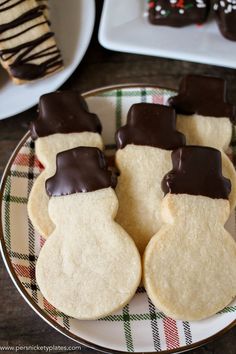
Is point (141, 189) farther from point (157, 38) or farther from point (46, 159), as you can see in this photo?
point (157, 38)

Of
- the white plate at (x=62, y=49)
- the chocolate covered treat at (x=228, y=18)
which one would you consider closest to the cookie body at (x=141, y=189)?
the white plate at (x=62, y=49)

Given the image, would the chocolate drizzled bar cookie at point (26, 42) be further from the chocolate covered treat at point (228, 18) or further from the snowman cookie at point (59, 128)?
the chocolate covered treat at point (228, 18)

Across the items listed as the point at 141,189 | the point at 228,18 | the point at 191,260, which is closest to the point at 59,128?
the point at 141,189

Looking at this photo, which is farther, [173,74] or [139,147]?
[173,74]

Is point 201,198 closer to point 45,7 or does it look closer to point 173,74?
point 173,74

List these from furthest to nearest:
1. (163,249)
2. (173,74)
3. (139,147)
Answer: (173,74) < (139,147) < (163,249)

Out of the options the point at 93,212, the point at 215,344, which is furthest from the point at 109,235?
the point at 215,344

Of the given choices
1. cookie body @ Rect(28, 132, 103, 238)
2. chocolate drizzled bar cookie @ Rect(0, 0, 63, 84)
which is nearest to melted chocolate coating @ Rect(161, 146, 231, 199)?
cookie body @ Rect(28, 132, 103, 238)

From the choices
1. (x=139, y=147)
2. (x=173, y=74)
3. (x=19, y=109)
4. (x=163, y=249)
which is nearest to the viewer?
(x=163, y=249)

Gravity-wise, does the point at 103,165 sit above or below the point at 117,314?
above
